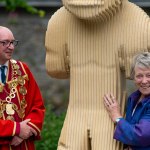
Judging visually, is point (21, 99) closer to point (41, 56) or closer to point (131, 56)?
point (131, 56)

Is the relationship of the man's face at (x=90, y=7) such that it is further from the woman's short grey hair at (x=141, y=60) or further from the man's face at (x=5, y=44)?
the man's face at (x=5, y=44)

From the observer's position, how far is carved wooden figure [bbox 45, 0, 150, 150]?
3703 millimetres

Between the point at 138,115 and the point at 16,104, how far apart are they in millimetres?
743

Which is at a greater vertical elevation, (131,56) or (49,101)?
(131,56)

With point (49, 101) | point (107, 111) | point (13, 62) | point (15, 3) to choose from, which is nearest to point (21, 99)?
point (13, 62)

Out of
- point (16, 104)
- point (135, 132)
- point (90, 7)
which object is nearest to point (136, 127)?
point (135, 132)

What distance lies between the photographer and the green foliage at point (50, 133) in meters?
5.50

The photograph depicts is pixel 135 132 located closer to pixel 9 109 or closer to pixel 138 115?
pixel 138 115

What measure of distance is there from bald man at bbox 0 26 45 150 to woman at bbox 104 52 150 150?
56 cm

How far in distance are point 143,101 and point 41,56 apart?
393 centimetres

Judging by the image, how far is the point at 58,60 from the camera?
393 centimetres

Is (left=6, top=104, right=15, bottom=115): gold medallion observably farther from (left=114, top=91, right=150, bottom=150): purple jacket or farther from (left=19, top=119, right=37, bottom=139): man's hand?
(left=114, top=91, right=150, bottom=150): purple jacket

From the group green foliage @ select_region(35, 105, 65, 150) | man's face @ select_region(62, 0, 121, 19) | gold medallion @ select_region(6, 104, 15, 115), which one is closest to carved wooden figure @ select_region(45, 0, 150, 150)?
man's face @ select_region(62, 0, 121, 19)

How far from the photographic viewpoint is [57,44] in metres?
3.90
